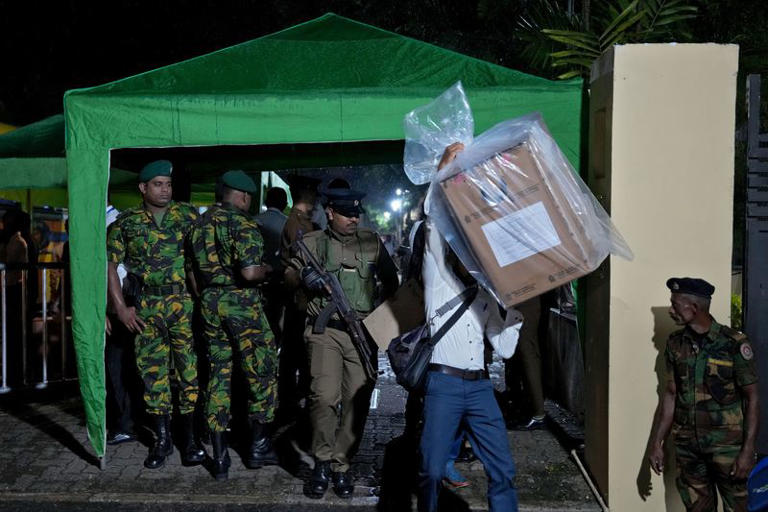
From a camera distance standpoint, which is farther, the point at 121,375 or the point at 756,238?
the point at 121,375

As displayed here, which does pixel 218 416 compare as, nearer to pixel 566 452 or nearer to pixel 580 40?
pixel 566 452

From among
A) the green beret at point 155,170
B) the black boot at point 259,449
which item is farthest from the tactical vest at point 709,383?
the green beret at point 155,170

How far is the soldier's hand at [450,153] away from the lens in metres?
3.33

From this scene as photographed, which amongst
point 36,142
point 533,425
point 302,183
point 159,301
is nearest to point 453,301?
point 159,301

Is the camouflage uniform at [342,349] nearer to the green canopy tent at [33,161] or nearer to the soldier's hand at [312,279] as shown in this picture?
the soldier's hand at [312,279]

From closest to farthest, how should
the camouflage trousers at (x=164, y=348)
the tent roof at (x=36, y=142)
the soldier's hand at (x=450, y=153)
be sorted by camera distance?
the soldier's hand at (x=450, y=153) < the camouflage trousers at (x=164, y=348) < the tent roof at (x=36, y=142)

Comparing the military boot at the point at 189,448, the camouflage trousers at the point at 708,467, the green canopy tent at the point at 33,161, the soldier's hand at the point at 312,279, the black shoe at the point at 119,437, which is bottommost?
the black shoe at the point at 119,437

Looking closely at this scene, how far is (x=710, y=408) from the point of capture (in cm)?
353

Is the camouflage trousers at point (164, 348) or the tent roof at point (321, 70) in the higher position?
the tent roof at point (321, 70)

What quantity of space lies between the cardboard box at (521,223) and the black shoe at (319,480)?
2008 mm

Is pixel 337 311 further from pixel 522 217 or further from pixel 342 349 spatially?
pixel 522 217

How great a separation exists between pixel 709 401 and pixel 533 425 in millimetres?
2634

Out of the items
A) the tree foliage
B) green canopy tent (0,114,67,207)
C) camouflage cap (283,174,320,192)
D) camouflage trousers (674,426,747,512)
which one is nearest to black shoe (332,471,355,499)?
camouflage trousers (674,426,747,512)

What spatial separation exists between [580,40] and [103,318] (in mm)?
3853
